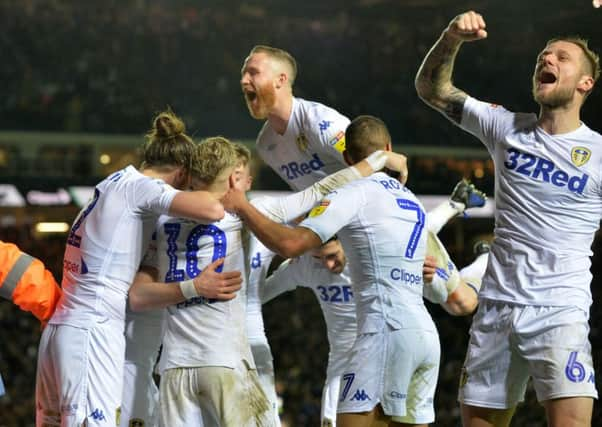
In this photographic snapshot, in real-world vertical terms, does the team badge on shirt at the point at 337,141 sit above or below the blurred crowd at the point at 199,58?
below

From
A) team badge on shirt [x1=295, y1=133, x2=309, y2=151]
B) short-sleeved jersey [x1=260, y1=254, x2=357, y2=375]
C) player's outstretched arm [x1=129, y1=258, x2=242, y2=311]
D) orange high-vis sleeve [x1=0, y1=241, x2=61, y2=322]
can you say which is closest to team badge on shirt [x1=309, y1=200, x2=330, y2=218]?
player's outstretched arm [x1=129, y1=258, x2=242, y2=311]

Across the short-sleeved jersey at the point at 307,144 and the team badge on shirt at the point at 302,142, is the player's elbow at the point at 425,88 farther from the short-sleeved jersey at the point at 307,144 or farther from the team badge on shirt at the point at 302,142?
the team badge on shirt at the point at 302,142

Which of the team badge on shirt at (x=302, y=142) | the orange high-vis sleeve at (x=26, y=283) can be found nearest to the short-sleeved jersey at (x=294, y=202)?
the orange high-vis sleeve at (x=26, y=283)

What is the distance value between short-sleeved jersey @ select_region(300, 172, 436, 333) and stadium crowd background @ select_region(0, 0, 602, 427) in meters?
11.1

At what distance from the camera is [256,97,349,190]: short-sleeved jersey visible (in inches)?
252

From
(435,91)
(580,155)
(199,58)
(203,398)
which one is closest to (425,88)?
(435,91)

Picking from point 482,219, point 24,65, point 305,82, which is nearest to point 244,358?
point 482,219

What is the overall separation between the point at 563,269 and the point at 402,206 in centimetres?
86

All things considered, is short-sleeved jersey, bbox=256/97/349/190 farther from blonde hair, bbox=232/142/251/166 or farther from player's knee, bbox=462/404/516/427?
player's knee, bbox=462/404/516/427

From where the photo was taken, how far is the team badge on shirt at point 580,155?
466 cm

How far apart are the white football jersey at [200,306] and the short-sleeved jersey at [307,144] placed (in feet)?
5.55

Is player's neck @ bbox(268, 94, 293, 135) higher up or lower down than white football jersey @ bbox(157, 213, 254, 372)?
higher up

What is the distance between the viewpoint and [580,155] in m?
4.67

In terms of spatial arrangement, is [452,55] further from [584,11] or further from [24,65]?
[24,65]
